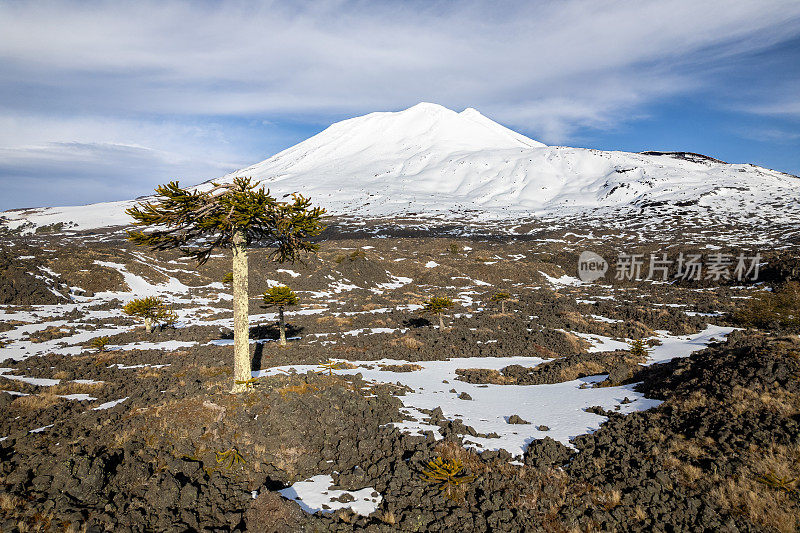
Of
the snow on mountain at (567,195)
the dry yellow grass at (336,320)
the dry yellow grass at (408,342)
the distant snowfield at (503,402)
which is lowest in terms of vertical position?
the dry yellow grass at (336,320)

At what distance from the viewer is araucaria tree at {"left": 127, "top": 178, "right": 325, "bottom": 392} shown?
934 centimetres

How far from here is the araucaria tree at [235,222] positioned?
934 cm

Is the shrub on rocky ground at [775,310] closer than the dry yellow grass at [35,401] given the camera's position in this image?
No

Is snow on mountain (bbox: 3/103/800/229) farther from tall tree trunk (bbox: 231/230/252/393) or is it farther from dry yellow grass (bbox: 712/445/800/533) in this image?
tall tree trunk (bbox: 231/230/252/393)

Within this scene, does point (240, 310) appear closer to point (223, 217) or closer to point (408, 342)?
point (223, 217)

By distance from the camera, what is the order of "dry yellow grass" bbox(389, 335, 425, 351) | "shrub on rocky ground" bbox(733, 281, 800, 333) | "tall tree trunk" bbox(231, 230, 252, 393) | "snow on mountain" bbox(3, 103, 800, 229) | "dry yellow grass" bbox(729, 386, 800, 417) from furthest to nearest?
"snow on mountain" bbox(3, 103, 800, 229) → "shrub on rocky ground" bbox(733, 281, 800, 333) → "dry yellow grass" bbox(389, 335, 425, 351) → "tall tree trunk" bbox(231, 230, 252, 393) → "dry yellow grass" bbox(729, 386, 800, 417)

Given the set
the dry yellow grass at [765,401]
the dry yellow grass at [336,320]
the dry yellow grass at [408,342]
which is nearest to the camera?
the dry yellow grass at [765,401]

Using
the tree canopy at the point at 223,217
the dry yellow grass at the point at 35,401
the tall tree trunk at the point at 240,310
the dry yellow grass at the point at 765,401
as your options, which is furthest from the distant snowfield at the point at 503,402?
the tree canopy at the point at 223,217

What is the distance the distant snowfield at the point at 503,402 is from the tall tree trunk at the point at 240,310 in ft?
9.75

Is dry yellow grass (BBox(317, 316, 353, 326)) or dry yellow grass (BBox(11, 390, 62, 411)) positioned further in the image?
dry yellow grass (BBox(317, 316, 353, 326))

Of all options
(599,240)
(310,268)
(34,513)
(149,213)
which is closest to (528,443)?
(34,513)

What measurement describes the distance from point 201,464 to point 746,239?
8648cm

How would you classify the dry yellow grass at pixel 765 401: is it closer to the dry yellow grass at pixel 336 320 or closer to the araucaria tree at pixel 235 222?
the araucaria tree at pixel 235 222

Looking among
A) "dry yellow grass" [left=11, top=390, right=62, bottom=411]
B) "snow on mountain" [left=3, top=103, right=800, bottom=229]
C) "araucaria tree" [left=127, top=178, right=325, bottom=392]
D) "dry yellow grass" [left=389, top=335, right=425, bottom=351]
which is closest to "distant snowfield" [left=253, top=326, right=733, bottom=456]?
"dry yellow grass" [left=389, top=335, right=425, bottom=351]
